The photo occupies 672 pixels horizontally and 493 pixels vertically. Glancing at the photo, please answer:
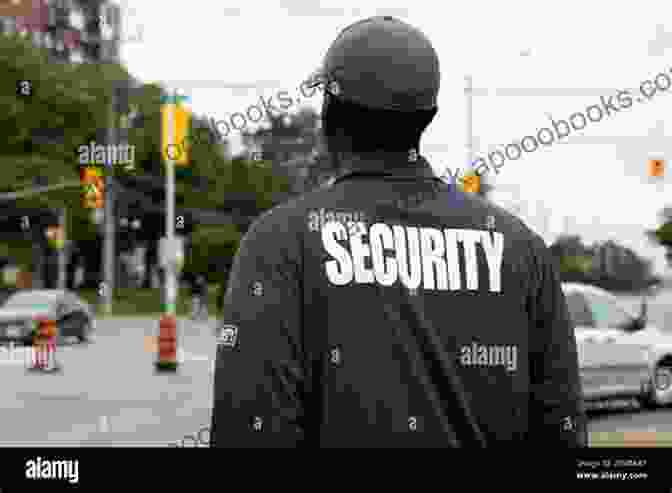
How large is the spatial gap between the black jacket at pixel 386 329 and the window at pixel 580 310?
1129cm

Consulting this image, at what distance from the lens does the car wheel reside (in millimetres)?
14055

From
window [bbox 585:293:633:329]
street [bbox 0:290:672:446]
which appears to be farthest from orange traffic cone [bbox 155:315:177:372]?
window [bbox 585:293:633:329]

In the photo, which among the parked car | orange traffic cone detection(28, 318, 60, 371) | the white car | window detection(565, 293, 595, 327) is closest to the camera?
the white car

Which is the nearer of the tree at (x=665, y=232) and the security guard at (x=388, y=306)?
the security guard at (x=388, y=306)

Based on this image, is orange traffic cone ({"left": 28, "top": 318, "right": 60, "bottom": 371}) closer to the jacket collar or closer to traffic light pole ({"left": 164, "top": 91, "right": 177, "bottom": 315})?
traffic light pole ({"left": 164, "top": 91, "right": 177, "bottom": 315})

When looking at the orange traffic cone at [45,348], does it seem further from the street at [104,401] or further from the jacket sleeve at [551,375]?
the jacket sleeve at [551,375]

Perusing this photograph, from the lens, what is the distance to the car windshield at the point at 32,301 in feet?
89.3

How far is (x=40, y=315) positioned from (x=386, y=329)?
25.3 meters

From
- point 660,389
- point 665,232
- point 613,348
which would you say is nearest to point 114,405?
point 613,348

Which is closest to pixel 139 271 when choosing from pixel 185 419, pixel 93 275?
pixel 93 275

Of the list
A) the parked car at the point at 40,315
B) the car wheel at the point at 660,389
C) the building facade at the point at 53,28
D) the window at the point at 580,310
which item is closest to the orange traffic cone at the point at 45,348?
the parked car at the point at 40,315

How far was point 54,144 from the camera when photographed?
149 feet

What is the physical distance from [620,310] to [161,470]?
11.9m

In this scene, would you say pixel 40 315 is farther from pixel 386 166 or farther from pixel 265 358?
pixel 265 358
